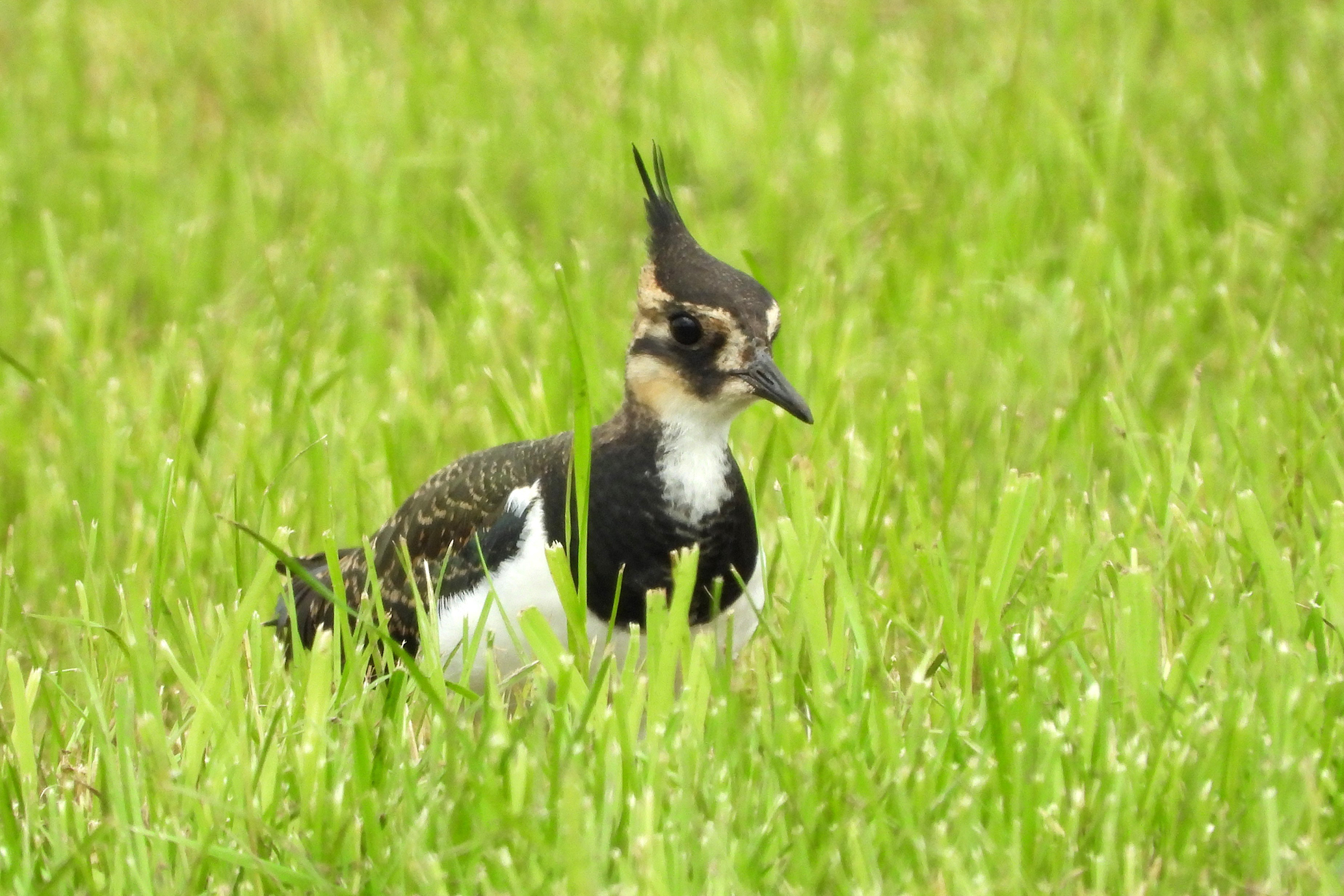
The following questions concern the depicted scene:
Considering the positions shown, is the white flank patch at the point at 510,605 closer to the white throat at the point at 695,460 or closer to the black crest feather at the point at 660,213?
the white throat at the point at 695,460

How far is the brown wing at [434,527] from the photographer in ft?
13.9

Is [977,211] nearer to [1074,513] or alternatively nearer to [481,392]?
[481,392]

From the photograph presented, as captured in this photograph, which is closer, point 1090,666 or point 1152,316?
point 1090,666

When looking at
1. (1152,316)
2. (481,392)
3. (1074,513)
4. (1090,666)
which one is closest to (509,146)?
(481,392)

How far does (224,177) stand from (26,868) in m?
5.19

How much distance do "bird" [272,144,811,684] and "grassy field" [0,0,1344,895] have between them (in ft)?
0.58

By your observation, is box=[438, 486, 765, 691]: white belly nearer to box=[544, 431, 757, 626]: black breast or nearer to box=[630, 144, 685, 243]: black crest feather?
box=[544, 431, 757, 626]: black breast

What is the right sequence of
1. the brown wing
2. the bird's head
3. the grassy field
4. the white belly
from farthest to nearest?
the brown wing, the bird's head, the white belly, the grassy field

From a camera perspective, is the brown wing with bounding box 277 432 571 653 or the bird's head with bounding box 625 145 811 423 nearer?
the bird's head with bounding box 625 145 811 423

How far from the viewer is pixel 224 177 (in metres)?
8.00

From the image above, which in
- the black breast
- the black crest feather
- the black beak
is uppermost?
the black crest feather

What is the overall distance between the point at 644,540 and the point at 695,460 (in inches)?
9.0

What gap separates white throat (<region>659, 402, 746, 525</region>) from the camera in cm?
398

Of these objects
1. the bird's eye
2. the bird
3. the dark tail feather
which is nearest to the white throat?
the bird
